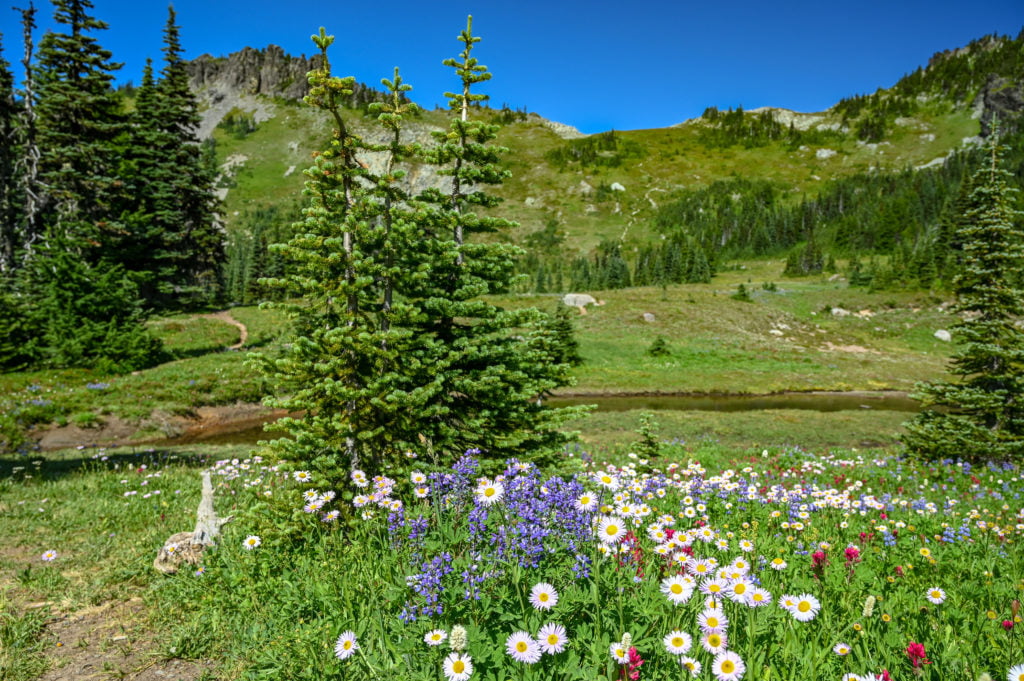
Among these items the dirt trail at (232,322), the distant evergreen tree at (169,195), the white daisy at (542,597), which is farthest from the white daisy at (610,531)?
the distant evergreen tree at (169,195)

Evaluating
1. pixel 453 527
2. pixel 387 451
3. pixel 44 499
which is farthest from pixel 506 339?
pixel 44 499

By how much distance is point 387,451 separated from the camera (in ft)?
23.3

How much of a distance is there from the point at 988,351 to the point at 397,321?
1594 cm

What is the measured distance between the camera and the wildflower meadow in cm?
286

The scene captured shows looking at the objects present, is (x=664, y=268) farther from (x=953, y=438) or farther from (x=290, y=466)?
(x=290, y=466)

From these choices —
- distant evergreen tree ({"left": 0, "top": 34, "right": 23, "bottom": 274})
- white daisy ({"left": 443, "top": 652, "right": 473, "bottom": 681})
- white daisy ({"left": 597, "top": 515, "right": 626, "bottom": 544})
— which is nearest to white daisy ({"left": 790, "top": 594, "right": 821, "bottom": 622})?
white daisy ({"left": 597, "top": 515, "right": 626, "bottom": 544})

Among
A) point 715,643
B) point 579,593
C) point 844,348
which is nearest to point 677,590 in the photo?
point 715,643

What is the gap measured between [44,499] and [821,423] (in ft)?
100

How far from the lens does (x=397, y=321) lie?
24.6 feet

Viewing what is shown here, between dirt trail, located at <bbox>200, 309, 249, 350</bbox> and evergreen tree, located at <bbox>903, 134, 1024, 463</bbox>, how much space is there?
38056mm

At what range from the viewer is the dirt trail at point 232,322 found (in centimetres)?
3450

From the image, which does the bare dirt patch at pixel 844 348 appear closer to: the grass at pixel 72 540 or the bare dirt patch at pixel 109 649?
the grass at pixel 72 540

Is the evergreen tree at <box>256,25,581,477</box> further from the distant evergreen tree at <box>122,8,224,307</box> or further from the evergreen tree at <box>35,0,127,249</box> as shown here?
the distant evergreen tree at <box>122,8,224,307</box>

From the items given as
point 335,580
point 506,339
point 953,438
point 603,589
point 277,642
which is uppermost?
point 506,339
